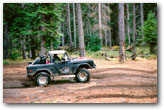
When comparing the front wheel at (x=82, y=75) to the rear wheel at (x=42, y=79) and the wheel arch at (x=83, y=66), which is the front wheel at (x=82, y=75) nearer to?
the wheel arch at (x=83, y=66)

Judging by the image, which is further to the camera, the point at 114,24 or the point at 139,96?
the point at 114,24

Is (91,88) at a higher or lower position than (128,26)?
lower

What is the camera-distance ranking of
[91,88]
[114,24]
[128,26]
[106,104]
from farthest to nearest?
[128,26] → [114,24] → [91,88] → [106,104]

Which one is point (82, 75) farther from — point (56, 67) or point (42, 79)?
point (42, 79)

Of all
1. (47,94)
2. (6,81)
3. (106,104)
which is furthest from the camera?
(6,81)

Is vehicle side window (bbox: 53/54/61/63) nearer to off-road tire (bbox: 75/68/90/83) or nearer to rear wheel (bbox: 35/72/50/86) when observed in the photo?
rear wheel (bbox: 35/72/50/86)

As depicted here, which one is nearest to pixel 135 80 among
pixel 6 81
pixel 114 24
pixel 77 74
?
pixel 77 74

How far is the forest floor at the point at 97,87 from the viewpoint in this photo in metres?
4.44

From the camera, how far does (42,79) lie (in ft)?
18.1

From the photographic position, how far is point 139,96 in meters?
4.45

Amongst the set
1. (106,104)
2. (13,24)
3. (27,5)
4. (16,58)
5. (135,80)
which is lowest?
(106,104)

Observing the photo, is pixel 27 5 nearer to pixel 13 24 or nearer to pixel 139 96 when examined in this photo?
pixel 13 24

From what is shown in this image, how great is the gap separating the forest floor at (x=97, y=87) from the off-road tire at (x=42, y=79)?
0.20 metres

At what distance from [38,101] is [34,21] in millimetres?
4196
